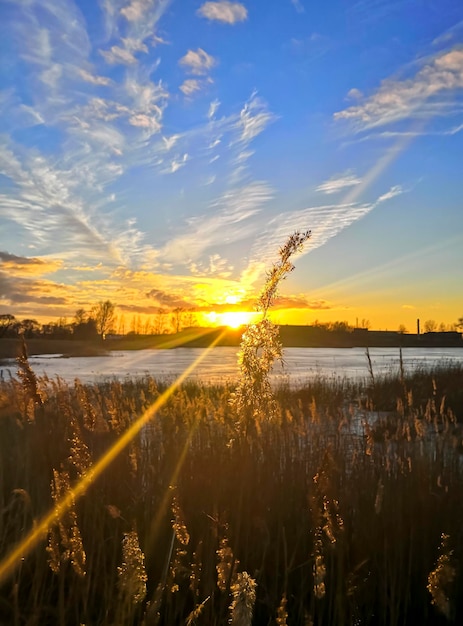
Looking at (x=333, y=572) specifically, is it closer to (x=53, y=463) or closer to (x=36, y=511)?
(x=36, y=511)

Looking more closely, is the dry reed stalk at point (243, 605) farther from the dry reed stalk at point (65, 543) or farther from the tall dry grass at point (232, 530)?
the dry reed stalk at point (65, 543)

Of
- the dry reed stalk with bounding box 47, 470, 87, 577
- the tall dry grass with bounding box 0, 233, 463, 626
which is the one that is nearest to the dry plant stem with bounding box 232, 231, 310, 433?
the tall dry grass with bounding box 0, 233, 463, 626

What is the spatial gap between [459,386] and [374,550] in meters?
13.2

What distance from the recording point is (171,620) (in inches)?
117

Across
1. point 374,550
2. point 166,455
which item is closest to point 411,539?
point 374,550

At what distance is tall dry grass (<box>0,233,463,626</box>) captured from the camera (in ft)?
8.14

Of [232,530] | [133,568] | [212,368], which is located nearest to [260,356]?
[232,530]

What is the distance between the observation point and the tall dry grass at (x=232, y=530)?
248 centimetres

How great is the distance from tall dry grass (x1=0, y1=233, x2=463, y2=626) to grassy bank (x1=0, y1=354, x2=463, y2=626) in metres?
0.01

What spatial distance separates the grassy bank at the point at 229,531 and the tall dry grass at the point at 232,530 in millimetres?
14

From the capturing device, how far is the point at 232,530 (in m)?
3.49

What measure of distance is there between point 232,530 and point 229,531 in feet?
0.35

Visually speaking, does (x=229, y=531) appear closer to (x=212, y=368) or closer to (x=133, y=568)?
(x=133, y=568)

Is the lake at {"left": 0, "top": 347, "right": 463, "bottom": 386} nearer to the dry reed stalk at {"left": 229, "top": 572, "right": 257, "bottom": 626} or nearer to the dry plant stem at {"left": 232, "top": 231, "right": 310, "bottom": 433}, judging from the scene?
the dry plant stem at {"left": 232, "top": 231, "right": 310, "bottom": 433}
